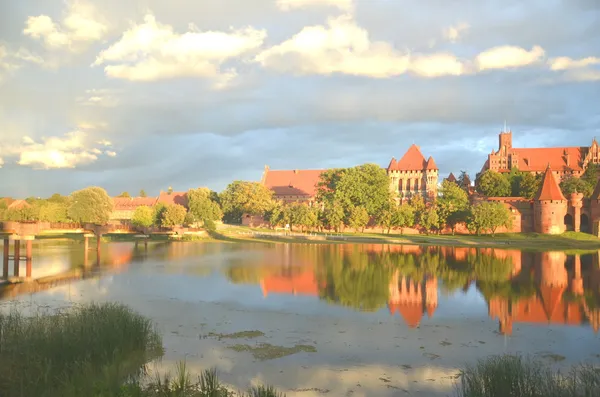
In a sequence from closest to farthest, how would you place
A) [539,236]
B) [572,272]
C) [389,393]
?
[389,393] < [572,272] < [539,236]

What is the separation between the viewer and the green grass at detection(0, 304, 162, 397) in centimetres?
953

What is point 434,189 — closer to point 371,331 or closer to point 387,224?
point 387,224

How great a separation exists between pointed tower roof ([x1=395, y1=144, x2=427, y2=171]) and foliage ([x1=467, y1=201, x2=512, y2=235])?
3374 centimetres

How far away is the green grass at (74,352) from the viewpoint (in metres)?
9.53

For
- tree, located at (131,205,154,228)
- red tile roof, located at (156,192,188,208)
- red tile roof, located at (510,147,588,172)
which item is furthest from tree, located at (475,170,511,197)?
red tile roof, located at (156,192,188,208)

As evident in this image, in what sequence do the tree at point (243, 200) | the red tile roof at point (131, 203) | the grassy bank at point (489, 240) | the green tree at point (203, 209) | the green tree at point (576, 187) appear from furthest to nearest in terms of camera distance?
the red tile roof at point (131, 203)
the tree at point (243, 200)
the green tree at point (203, 209)
the green tree at point (576, 187)
the grassy bank at point (489, 240)

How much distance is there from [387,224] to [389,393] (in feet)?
192

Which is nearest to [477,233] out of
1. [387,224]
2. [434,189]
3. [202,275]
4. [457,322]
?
[387,224]

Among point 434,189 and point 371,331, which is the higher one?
point 434,189

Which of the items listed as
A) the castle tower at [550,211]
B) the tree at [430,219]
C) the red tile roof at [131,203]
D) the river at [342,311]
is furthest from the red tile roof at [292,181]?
the river at [342,311]

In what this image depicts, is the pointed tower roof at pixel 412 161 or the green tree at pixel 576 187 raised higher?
the pointed tower roof at pixel 412 161

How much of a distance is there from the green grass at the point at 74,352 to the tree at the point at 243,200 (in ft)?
218

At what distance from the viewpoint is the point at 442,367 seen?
1248 centimetres

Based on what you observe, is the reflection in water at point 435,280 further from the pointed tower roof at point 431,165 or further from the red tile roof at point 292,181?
the red tile roof at point 292,181
